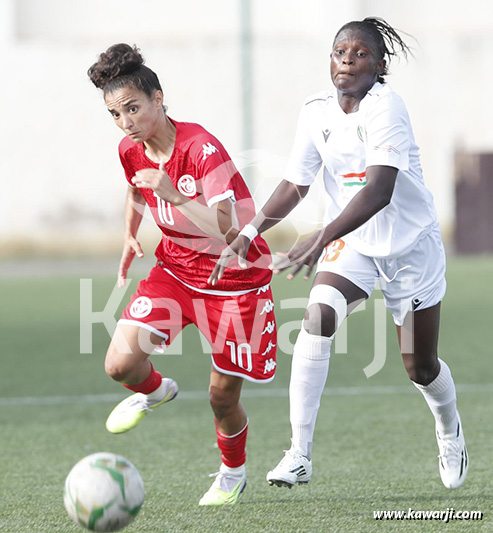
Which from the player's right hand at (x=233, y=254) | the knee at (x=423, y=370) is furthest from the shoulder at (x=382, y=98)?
the knee at (x=423, y=370)

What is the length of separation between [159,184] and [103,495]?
1212 millimetres

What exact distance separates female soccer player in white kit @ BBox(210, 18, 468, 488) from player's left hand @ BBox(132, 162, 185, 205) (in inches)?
12.1

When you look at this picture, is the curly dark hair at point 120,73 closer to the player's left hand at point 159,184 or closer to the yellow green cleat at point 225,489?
the player's left hand at point 159,184

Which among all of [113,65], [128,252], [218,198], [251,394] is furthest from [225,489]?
[251,394]

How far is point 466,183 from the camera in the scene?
23531 mm

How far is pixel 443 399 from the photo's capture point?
4.77 m

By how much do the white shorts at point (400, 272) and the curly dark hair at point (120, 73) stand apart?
3.56ft

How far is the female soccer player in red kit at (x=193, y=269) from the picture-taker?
4.32m

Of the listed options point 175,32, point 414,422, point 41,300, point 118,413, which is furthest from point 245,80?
point 118,413

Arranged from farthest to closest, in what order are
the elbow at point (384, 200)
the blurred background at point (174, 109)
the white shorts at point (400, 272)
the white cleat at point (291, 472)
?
the blurred background at point (174, 109) < the white shorts at point (400, 272) < the white cleat at point (291, 472) < the elbow at point (384, 200)

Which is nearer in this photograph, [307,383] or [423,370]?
[307,383]

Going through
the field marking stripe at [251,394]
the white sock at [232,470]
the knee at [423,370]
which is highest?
the knee at [423,370]

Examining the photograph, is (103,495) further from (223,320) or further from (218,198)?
(218,198)

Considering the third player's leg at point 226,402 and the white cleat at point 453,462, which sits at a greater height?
the third player's leg at point 226,402
